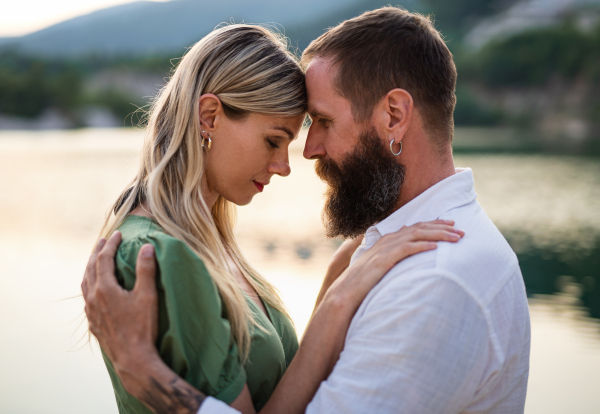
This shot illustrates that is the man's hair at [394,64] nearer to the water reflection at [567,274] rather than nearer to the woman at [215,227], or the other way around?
the woman at [215,227]

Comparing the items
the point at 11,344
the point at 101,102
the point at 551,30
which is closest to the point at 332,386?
the point at 11,344

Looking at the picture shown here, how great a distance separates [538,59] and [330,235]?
4789 cm

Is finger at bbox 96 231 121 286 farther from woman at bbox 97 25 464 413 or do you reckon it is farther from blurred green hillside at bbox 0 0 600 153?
blurred green hillside at bbox 0 0 600 153

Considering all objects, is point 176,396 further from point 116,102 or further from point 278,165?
point 116,102

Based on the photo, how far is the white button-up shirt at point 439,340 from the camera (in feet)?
4.86

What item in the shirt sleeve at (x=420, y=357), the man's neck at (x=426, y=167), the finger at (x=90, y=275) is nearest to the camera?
the shirt sleeve at (x=420, y=357)

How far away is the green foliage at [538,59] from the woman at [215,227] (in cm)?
4390

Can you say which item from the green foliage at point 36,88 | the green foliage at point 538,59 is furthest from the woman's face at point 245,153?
the green foliage at point 538,59

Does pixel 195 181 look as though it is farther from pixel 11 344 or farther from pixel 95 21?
pixel 95 21

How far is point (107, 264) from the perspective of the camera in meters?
1.59

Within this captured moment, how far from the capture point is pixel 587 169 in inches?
618

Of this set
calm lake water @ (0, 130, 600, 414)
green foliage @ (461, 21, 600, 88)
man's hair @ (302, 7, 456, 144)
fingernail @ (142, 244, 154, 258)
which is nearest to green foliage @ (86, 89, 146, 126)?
calm lake water @ (0, 130, 600, 414)

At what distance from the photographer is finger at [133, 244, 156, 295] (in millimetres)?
1521

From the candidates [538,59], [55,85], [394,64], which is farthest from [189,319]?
[538,59]
